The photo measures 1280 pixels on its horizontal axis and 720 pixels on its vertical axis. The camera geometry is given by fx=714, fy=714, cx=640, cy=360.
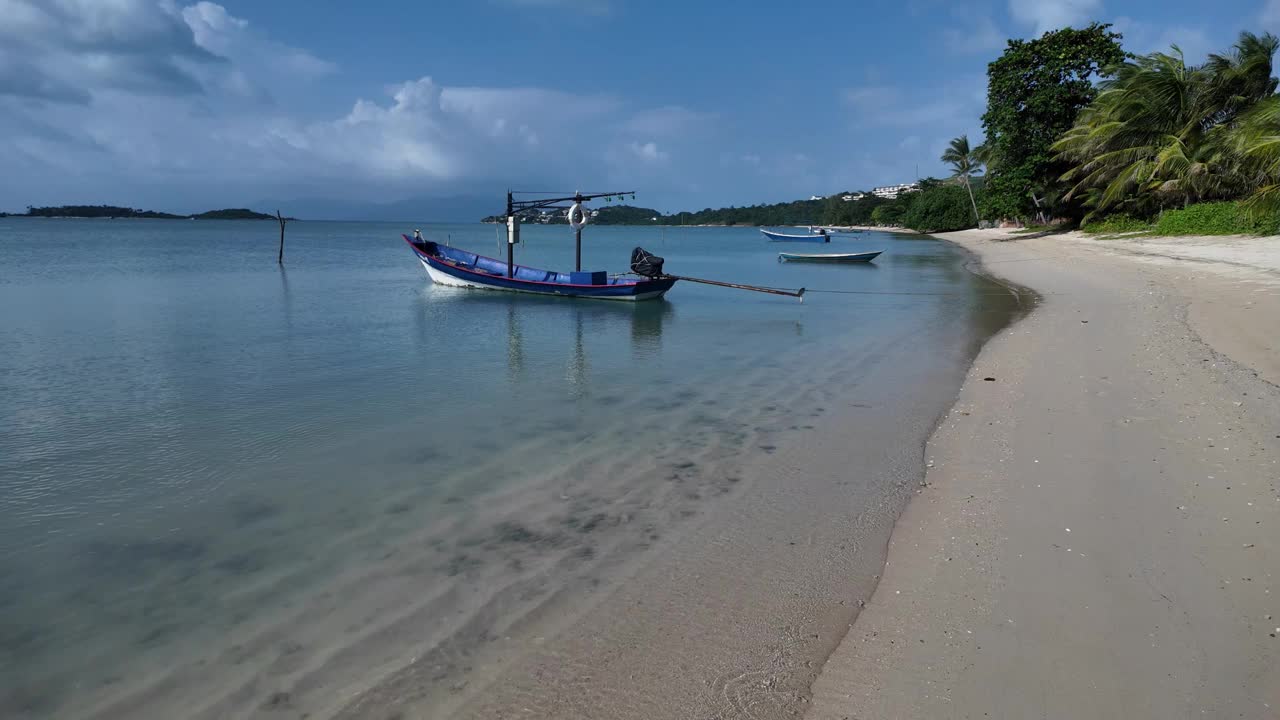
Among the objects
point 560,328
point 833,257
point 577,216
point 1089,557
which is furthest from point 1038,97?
point 1089,557

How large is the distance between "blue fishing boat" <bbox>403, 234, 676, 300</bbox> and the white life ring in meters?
1.87

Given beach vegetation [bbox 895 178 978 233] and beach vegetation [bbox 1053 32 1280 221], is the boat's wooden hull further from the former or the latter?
beach vegetation [bbox 895 178 978 233]

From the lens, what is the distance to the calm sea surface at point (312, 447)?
4.43m

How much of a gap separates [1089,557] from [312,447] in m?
7.31

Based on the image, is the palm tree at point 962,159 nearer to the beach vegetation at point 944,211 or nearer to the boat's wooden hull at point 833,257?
the beach vegetation at point 944,211

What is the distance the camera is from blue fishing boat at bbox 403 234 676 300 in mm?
22536

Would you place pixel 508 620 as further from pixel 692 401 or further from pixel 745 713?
pixel 692 401

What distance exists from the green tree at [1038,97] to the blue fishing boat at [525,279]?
31917 millimetres

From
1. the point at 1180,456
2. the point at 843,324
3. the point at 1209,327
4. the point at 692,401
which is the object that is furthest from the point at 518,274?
the point at 1180,456

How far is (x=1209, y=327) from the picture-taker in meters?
11.7

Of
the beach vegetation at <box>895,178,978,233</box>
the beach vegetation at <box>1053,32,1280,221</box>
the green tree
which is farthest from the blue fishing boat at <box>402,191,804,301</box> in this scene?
the beach vegetation at <box>895,178,978,233</box>

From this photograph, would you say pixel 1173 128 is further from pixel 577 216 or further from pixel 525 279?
pixel 525 279

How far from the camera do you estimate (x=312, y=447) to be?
7895 mm

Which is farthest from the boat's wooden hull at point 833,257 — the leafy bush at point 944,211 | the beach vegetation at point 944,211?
the leafy bush at point 944,211
